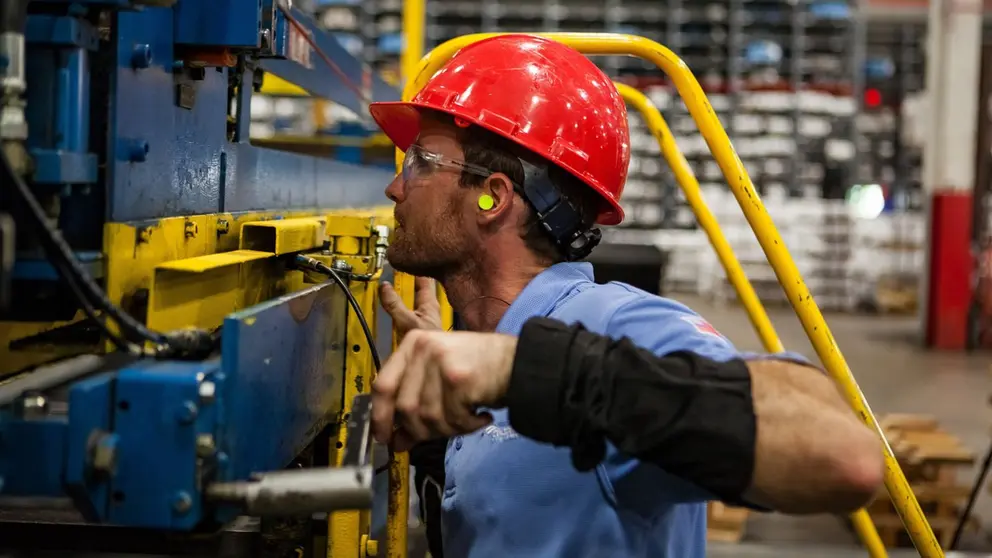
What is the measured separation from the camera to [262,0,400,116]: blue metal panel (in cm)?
181

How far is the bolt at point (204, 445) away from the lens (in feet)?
3.43

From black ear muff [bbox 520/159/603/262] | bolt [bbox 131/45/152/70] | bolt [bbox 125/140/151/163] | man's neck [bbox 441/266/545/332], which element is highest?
bolt [bbox 131/45/152/70]

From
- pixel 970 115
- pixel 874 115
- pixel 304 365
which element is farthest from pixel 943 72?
pixel 304 365

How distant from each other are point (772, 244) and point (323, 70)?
5.35ft

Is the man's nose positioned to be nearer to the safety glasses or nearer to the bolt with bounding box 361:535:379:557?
the safety glasses

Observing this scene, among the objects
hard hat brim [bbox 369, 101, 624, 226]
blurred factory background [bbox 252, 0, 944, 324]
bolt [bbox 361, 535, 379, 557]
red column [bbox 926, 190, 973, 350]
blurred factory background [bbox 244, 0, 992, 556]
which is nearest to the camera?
hard hat brim [bbox 369, 101, 624, 226]

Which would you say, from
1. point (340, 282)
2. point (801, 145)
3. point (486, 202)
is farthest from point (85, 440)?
point (801, 145)

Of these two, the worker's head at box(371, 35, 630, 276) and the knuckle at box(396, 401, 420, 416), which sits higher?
the worker's head at box(371, 35, 630, 276)

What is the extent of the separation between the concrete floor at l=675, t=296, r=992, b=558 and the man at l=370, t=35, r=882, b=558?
269 cm

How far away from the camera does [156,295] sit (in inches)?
50.9

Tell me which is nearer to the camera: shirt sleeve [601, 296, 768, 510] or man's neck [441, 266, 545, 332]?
shirt sleeve [601, 296, 768, 510]

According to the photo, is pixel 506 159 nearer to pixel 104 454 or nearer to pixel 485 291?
pixel 485 291

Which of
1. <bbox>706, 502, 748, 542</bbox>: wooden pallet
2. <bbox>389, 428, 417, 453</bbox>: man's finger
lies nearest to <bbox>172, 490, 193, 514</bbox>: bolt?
<bbox>389, 428, 417, 453</bbox>: man's finger

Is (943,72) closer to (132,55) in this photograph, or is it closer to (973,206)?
(973,206)
